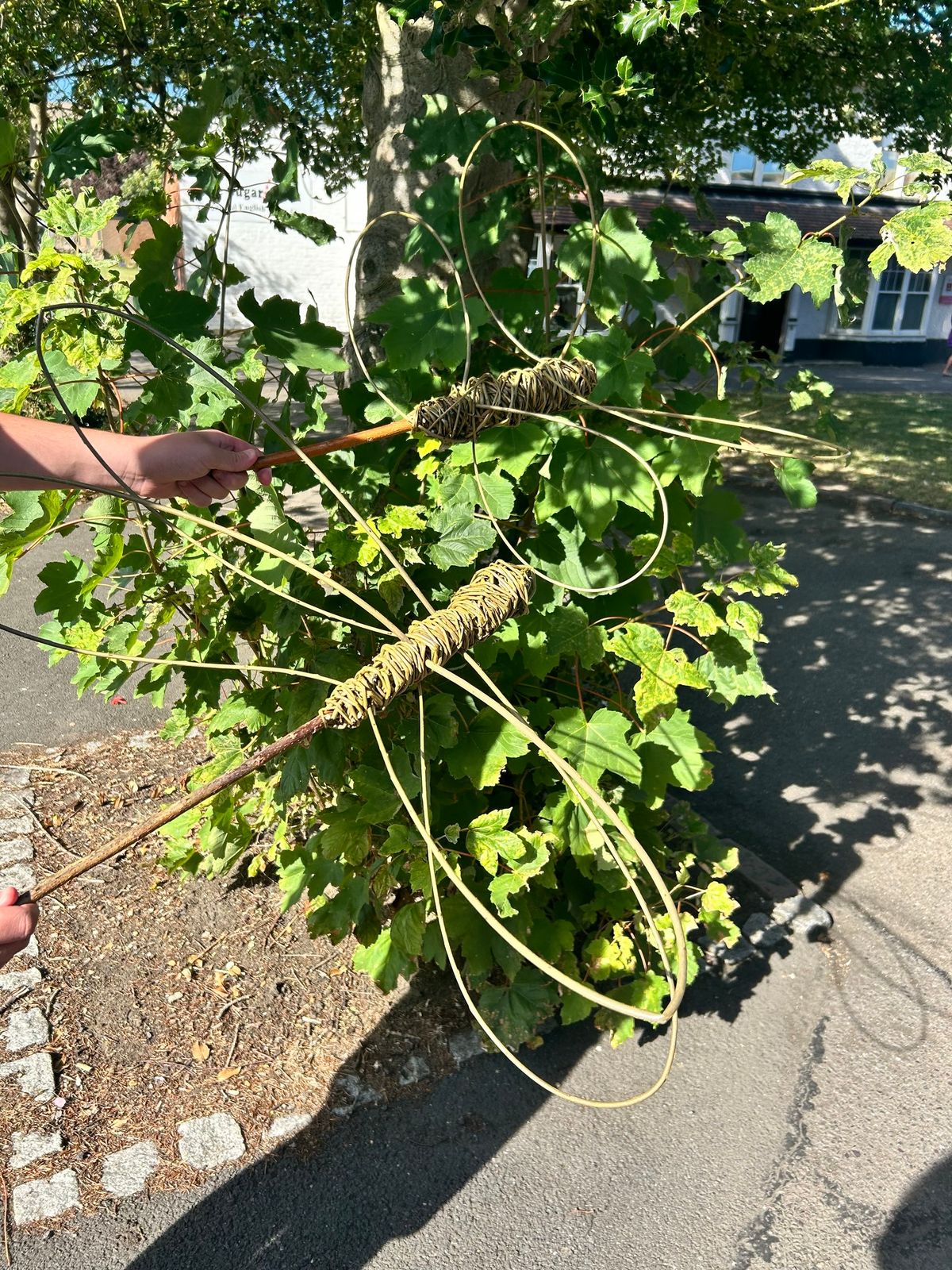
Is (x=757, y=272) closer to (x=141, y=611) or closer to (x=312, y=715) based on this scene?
(x=312, y=715)

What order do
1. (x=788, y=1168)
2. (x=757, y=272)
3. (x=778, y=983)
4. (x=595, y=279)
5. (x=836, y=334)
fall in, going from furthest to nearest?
1. (x=836, y=334)
2. (x=778, y=983)
3. (x=788, y=1168)
4. (x=595, y=279)
5. (x=757, y=272)

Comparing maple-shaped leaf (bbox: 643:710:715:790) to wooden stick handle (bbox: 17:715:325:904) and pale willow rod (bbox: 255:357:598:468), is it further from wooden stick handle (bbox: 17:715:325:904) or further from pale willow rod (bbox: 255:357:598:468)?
wooden stick handle (bbox: 17:715:325:904)

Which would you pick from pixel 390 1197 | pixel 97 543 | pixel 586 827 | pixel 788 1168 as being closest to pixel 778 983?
pixel 788 1168

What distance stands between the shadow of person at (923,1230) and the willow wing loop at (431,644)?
1786 millimetres

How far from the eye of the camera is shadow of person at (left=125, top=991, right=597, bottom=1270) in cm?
222

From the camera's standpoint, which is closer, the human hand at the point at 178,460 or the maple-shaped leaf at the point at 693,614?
the human hand at the point at 178,460

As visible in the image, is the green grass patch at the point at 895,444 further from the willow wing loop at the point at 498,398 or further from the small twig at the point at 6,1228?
the small twig at the point at 6,1228

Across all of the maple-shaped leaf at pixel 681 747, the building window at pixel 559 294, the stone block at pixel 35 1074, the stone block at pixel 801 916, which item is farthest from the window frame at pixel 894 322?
the stone block at pixel 35 1074

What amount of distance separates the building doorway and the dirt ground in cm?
2296

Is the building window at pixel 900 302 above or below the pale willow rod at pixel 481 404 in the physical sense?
below

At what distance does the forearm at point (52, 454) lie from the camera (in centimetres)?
188

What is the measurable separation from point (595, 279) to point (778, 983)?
2.22 metres

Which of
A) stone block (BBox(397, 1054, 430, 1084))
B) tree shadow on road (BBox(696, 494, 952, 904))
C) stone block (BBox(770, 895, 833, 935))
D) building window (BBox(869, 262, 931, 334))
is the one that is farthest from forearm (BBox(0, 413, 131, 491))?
building window (BBox(869, 262, 931, 334))

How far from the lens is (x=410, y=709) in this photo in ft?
7.80
